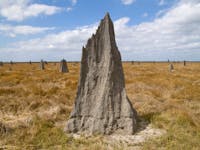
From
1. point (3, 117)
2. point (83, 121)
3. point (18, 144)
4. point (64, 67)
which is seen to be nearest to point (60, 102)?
point (3, 117)

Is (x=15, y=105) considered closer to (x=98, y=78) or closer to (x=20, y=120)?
(x=20, y=120)

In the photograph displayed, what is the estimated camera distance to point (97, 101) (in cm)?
949

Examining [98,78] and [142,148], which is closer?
[142,148]

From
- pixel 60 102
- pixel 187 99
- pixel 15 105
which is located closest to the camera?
pixel 15 105

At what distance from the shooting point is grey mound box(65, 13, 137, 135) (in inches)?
361

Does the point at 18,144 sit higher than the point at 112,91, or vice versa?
the point at 112,91

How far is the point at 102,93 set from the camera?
9445mm

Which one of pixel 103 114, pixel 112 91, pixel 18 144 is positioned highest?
pixel 112 91

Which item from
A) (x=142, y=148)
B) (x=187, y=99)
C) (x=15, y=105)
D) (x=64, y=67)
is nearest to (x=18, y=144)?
(x=142, y=148)

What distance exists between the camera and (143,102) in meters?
13.6

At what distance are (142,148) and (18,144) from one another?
3.65 meters

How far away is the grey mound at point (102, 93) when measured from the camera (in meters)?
9.16

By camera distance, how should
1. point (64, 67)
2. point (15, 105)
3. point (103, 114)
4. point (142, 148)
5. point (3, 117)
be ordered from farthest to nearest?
point (64, 67), point (15, 105), point (3, 117), point (103, 114), point (142, 148)

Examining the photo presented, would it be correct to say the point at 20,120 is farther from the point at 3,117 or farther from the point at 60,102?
the point at 60,102
